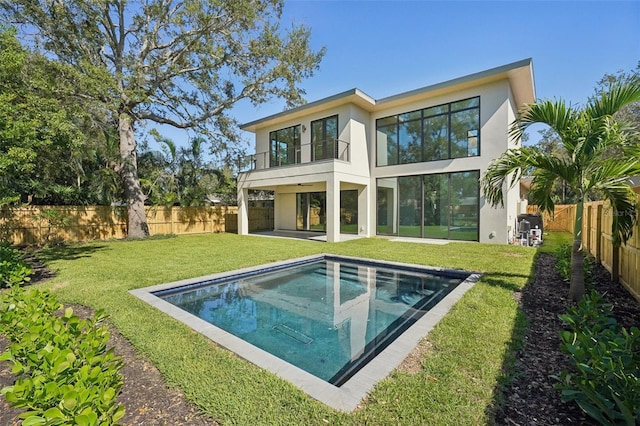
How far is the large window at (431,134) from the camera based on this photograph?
12.7 meters

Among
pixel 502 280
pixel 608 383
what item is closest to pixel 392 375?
pixel 608 383

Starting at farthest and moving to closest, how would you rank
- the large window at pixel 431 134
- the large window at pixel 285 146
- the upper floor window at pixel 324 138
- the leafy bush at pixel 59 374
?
1. the large window at pixel 285 146
2. the upper floor window at pixel 324 138
3. the large window at pixel 431 134
4. the leafy bush at pixel 59 374

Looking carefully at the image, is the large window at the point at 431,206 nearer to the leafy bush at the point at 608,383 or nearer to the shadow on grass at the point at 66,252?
the leafy bush at the point at 608,383

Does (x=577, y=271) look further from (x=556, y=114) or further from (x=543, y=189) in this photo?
(x=556, y=114)

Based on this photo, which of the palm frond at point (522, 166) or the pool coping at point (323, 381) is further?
A: the palm frond at point (522, 166)

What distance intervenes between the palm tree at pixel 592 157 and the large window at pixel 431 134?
7525mm

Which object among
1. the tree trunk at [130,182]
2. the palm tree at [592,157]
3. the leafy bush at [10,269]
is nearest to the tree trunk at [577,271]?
the palm tree at [592,157]

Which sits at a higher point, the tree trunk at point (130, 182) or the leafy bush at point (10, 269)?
the tree trunk at point (130, 182)

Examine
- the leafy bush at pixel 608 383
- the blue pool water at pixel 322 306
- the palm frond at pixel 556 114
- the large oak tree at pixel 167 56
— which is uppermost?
the large oak tree at pixel 167 56

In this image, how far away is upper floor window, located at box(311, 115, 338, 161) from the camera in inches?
588

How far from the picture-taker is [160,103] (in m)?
15.4

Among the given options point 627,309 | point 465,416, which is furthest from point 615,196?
point 465,416

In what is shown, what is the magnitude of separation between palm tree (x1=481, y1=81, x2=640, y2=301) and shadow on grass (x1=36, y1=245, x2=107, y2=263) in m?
13.3

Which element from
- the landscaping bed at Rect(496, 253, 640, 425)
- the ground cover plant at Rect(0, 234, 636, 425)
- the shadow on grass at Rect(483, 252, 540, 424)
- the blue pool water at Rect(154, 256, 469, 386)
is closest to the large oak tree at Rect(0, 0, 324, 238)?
the ground cover plant at Rect(0, 234, 636, 425)
